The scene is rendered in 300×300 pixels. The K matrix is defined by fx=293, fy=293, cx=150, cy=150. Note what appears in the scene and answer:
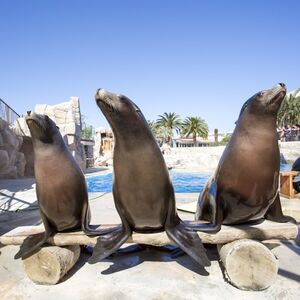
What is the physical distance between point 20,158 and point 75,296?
15.1 m

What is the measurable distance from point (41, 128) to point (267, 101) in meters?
2.01

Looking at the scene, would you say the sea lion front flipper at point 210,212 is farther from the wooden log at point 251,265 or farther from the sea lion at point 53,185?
the sea lion at point 53,185

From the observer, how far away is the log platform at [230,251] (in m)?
2.46

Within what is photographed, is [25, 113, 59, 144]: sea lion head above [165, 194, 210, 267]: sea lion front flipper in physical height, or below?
above

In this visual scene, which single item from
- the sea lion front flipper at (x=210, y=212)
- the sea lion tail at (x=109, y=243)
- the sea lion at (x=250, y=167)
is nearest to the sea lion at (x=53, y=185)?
the sea lion tail at (x=109, y=243)

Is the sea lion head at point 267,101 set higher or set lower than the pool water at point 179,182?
higher

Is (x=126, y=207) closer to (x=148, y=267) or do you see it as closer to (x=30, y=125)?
(x=148, y=267)

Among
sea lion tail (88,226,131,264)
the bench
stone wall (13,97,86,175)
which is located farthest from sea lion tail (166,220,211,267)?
stone wall (13,97,86,175)

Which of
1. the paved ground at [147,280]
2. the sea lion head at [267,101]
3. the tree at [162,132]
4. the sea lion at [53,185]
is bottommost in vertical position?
the paved ground at [147,280]

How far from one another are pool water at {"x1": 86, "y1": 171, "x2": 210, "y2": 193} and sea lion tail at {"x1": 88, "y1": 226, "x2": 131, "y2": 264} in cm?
1125

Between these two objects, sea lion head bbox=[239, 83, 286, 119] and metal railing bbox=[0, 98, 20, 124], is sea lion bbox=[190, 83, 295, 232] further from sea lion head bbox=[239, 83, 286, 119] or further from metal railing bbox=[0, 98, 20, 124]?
metal railing bbox=[0, 98, 20, 124]

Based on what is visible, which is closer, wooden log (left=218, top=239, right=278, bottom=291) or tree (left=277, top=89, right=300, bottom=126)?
wooden log (left=218, top=239, right=278, bottom=291)

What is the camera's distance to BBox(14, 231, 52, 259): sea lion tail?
2.66 metres

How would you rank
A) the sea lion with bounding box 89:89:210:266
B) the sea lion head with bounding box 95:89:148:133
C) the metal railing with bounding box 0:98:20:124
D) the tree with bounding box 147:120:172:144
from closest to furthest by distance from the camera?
1. the sea lion head with bounding box 95:89:148:133
2. the sea lion with bounding box 89:89:210:266
3. the metal railing with bounding box 0:98:20:124
4. the tree with bounding box 147:120:172:144
